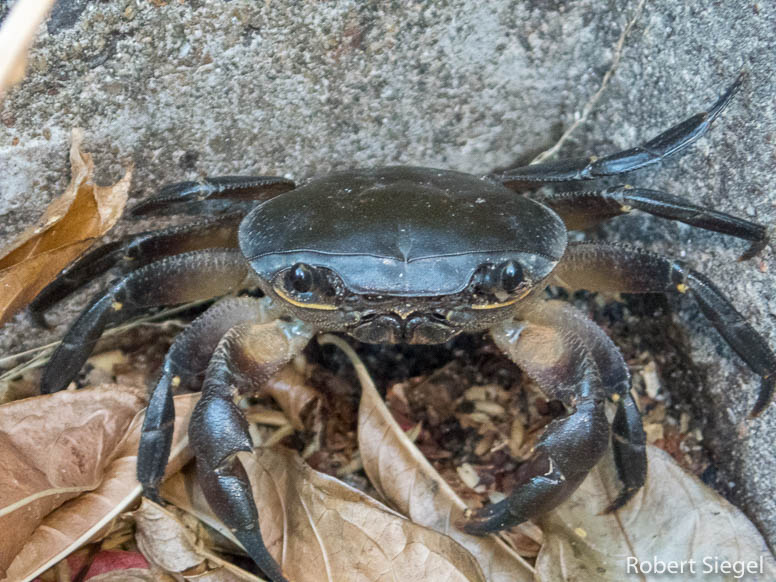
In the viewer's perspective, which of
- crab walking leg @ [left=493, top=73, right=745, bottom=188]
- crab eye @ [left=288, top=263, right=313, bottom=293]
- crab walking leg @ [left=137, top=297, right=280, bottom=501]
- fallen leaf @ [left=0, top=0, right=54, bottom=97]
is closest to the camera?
fallen leaf @ [left=0, top=0, right=54, bottom=97]

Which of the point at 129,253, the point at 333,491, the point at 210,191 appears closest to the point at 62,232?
the point at 129,253

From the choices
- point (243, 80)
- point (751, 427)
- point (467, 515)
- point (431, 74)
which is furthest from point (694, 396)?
point (243, 80)

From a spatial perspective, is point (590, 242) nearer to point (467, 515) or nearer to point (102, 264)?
point (467, 515)

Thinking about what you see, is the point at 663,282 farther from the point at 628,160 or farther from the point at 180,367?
the point at 180,367

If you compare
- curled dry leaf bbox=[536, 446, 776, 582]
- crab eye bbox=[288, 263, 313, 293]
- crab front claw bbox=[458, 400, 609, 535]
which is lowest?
curled dry leaf bbox=[536, 446, 776, 582]

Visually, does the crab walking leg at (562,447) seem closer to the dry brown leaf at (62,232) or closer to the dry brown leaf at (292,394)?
the dry brown leaf at (292,394)

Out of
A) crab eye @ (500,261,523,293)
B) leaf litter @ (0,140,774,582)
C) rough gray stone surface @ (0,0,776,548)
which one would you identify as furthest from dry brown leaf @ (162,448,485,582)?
rough gray stone surface @ (0,0,776,548)

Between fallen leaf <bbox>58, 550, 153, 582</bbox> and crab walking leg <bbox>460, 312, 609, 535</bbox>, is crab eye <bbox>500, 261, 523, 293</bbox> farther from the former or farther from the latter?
fallen leaf <bbox>58, 550, 153, 582</bbox>

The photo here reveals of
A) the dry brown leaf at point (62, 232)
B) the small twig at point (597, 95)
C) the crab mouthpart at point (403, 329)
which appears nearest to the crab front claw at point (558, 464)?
the crab mouthpart at point (403, 329)
